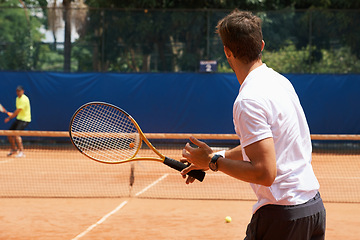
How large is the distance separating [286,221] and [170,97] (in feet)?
40.8

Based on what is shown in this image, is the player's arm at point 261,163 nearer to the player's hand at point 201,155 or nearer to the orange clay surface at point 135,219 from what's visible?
the player's hand at point 201,155

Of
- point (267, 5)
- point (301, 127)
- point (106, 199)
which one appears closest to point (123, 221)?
point (106, 199)

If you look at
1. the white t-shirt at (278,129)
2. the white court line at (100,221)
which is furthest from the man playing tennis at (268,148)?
the white court line at (100,221)

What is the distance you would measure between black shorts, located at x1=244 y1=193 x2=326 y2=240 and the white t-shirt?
0.03 metres

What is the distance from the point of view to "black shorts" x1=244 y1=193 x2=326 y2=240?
2.19 m

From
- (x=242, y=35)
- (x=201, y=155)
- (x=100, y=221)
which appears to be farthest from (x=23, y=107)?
(x=242, y=35)

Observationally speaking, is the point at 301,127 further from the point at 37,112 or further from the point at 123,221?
the point at 37,112

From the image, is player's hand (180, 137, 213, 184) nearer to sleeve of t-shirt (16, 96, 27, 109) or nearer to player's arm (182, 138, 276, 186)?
player's arm (182, 138, 276, 186)

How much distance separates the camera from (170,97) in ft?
47.8

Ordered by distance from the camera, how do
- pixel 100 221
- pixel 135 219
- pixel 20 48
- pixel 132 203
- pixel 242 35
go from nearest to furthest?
pixel 242 35, pixel 100 221, pixel 135 219, pixel 132 203, pixel 20 48

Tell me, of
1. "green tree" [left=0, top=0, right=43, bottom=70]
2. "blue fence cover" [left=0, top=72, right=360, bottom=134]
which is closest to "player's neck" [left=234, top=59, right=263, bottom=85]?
"blue fence cover" [left=0, top=72, right=360, bottom=134]

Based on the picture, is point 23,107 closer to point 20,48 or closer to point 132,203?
point 20,48

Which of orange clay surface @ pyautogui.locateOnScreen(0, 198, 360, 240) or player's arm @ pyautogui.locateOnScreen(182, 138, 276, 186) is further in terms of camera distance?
orange clay surface @ pyautogui.locateOnScreen(0, 198, 360, 240)

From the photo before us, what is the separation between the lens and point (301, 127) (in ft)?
7.32
